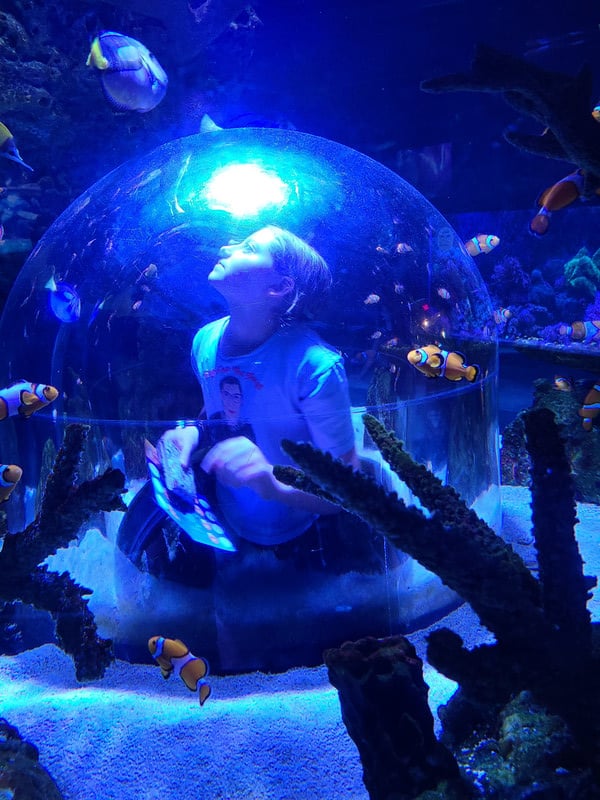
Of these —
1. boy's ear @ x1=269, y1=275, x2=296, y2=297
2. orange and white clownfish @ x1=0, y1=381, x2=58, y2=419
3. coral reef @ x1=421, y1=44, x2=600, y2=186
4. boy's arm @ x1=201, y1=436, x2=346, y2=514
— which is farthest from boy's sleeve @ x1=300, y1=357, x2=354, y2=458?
orange and white clownfish @ x1=0, y1=381, x2=58, y2=419

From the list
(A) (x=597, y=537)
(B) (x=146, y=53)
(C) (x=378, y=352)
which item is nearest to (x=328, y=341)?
(C) (x=378, y=352)

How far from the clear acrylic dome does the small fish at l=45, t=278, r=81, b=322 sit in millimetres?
11

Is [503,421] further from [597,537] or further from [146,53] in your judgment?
[146,53]

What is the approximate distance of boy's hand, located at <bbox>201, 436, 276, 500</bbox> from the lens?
2533mm

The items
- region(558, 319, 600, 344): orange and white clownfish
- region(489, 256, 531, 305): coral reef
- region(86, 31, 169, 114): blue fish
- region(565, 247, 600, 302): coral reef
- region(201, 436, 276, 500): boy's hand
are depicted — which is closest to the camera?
region(201, 436, 276, 500): boy's hand

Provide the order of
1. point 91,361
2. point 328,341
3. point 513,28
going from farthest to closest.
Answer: point 513,28 < point 91,361 < point 328,341

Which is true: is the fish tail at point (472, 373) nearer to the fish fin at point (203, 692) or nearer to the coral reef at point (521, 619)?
the coral reef at point (521, 619)

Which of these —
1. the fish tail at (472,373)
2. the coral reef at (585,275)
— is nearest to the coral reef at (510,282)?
the coral reef at (585,275)

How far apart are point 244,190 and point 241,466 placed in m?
1.52

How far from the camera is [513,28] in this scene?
13.3m

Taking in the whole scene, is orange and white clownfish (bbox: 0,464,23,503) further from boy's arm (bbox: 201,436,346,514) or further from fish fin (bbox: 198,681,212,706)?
fish fin (bbox: 198,681,212,706)

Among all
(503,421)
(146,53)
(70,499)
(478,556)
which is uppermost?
(146,53)

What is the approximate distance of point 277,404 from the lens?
2.58 m

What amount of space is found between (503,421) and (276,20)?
39.8ft
